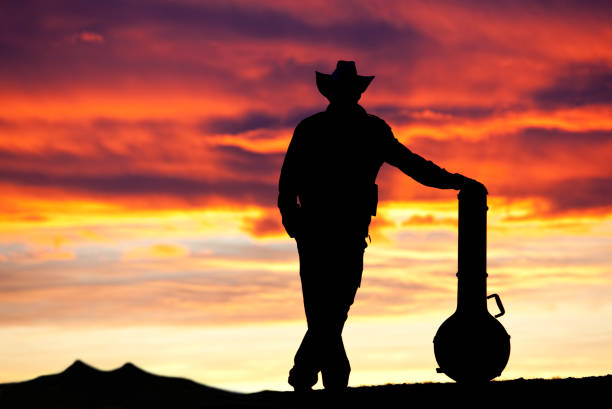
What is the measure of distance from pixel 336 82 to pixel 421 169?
5.34 feet

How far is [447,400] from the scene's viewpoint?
12.0 metres

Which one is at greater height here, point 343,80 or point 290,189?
point 343,80

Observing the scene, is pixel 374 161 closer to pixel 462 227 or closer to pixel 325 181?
pixel 325 181

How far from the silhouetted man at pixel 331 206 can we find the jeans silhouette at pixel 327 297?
1cm

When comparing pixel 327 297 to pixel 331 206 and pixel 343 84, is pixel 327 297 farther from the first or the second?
pixel 343 84

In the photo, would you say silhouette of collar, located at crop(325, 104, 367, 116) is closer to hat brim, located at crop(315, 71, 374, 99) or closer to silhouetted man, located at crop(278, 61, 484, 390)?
silhouetted man, located at crop(278, 61, 484, 390)

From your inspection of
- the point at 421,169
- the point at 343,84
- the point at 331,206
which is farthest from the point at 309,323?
the point at 343,84

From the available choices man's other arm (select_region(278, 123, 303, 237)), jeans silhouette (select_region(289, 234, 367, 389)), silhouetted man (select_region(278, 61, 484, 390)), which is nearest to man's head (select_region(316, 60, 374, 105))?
silhouetted man (select_region(278, 61, 484, 390))

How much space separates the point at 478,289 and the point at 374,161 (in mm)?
2210

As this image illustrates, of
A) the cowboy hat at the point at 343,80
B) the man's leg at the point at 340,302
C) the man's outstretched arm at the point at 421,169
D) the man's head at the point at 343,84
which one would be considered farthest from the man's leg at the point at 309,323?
the cowboy hat at the point at 343,80

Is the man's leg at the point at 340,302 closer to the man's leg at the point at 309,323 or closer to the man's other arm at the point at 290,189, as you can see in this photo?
the man's leg at the point at 309,323

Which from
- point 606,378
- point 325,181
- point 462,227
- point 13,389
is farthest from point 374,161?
point 13,389

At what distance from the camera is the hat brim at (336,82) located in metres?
12.3

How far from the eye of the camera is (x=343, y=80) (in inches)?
484
